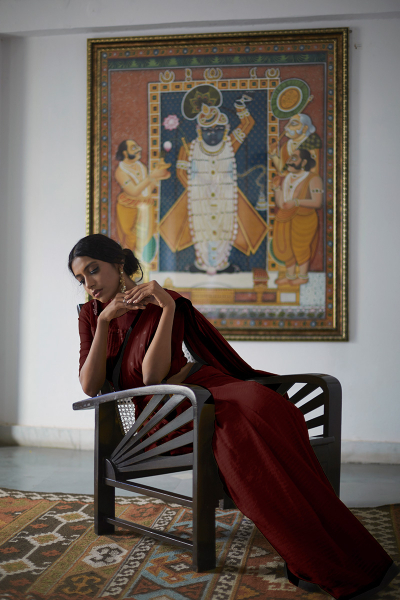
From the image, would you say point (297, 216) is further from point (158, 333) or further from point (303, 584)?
point (303, 584)

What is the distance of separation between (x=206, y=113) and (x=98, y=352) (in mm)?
2241

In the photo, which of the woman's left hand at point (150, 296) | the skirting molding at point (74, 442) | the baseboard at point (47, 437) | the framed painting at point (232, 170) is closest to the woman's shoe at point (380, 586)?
the woman's left hand at point (150, 296)

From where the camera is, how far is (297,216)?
3.77 meters

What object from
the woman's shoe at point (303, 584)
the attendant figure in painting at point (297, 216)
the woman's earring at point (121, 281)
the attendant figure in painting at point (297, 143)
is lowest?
the woman's shoe at point (303, 584)

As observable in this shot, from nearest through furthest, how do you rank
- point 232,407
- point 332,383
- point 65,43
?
point 232,407 < point 332,383 < point 65,43

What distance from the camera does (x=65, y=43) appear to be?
402 cm

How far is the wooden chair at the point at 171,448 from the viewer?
6.05 feet

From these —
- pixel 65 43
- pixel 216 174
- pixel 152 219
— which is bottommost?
pixel 152 219

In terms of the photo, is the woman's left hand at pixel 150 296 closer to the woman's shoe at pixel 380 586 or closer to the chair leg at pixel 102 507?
the chair leg at pixel 102 507

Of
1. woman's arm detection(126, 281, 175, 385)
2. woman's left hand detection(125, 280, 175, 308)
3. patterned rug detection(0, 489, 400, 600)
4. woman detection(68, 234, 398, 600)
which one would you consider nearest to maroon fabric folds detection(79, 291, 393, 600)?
woman detection(68, 234, 398, 600)

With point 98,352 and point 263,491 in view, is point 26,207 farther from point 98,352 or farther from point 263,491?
point 263,491

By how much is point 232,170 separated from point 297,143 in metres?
0.47

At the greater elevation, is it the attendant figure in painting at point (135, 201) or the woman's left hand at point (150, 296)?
the attendant figure in painting at point (135, 201)

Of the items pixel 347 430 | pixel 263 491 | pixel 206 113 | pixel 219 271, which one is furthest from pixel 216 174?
pixel 263 491
